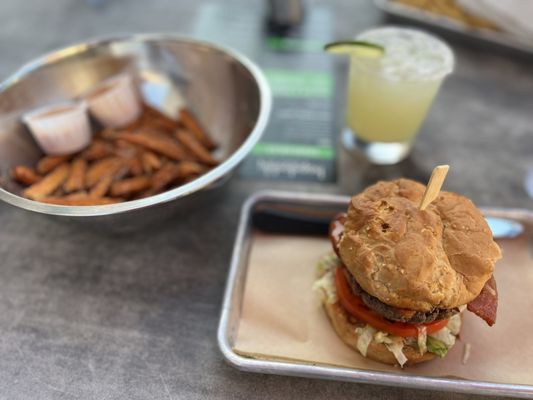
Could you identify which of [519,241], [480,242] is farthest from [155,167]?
[519,241]

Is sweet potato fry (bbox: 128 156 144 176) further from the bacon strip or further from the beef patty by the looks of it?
the bacon strip

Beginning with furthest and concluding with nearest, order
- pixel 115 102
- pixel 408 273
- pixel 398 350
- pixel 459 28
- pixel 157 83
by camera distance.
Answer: pixel 459 28 < pixel 157 83 < pixel 115 102 < pixel 398 350 < pixel 408 273

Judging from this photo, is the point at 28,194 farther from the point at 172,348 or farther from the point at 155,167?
the point at 172,348

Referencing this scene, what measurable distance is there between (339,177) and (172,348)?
0.97 meters

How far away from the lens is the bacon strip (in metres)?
1.11

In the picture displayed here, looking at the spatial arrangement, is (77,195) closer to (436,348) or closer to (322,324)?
(322,324)

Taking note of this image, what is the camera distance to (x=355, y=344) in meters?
1.20

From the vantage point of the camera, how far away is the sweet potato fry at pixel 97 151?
170 cm

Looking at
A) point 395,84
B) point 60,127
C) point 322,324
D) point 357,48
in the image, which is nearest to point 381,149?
point 395,84

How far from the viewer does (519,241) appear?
1475mm

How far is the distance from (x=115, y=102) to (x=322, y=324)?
1.24 metres

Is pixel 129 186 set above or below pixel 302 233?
above

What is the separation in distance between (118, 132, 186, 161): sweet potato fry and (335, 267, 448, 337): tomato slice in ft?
2.69

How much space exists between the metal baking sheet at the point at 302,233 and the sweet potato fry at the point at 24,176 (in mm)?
788
